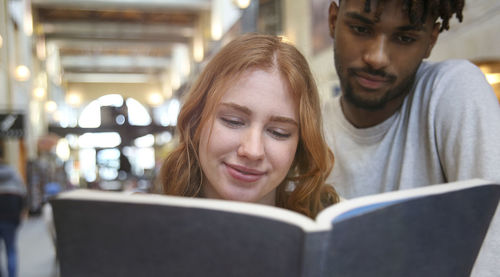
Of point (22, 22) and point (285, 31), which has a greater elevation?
point (285, 31)

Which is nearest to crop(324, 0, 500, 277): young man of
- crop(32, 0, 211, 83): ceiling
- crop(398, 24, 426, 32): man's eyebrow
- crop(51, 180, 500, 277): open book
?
crop(398, 24, 426, 32): man's eyebrow

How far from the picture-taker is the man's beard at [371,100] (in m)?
1.14

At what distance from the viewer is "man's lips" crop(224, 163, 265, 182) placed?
0.96 m

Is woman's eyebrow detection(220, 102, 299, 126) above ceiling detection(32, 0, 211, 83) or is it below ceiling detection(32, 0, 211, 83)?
below

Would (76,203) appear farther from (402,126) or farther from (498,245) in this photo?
(402,126)

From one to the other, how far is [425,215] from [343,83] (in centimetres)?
66

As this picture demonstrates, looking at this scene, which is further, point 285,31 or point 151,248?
point 285,31

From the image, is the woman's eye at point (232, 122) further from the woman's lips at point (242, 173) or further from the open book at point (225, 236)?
the open book at point (225, 236)

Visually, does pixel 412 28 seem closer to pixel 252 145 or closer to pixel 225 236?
pixel 252 145

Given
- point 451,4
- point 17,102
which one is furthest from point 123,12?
point 451,4

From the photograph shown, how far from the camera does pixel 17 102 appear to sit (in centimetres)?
454

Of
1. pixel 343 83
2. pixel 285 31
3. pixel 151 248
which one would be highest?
pixel 285 31

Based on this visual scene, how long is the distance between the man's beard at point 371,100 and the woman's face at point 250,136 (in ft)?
0.93

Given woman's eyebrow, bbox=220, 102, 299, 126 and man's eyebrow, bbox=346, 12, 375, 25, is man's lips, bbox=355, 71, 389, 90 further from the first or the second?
woman's eyebrow, bbox=220, 102, 299, 126
